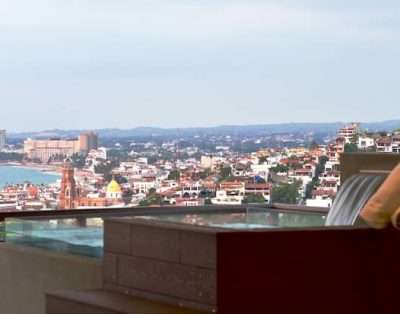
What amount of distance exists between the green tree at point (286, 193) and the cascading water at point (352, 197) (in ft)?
3.52

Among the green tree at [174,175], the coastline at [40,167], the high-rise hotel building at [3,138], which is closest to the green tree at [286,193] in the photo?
the green tree at [174,175]

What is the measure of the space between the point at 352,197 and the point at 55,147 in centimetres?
229

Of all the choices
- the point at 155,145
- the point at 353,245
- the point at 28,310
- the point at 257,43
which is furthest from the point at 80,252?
the point at 257,43

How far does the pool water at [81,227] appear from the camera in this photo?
537cm

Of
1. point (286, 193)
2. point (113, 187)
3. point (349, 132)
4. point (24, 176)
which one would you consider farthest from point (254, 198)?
point (24, 176)

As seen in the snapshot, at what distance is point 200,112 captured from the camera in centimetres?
832

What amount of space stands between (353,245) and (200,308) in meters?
0.60

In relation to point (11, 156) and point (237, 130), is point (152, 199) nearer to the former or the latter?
point (11, 156)

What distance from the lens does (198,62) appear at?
866 centimetres

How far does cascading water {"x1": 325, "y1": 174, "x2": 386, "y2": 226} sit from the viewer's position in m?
5.83

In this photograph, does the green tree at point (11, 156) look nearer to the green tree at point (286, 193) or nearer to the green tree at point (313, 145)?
the green tree at point (286, 193)

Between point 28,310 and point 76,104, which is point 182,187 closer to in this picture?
point 76,104

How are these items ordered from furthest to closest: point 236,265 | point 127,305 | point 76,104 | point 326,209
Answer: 1. point 76,104
2. point 326,209
3. point 127,305
4. point 236,265

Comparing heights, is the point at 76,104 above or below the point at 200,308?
above
